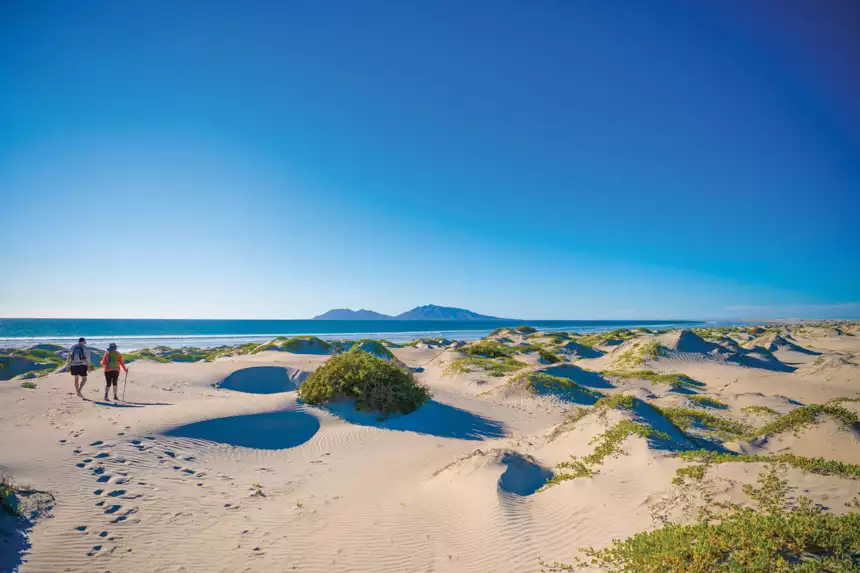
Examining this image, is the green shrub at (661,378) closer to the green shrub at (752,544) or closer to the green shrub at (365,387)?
the green shrub at (365,387)

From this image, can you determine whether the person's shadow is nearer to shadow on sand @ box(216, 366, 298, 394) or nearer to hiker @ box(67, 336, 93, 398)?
hiker @ box(67, 336, 93, 398)

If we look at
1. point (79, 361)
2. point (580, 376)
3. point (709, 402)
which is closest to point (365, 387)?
point (79, 361)

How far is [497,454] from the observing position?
8055mm

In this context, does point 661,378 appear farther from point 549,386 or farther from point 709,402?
point 549,386

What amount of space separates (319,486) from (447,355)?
20.1m

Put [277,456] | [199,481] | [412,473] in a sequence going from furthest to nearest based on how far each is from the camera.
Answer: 1. [277,456]
2. [412,473]
3. [199,481]

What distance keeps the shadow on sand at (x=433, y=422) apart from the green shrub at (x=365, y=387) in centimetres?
31

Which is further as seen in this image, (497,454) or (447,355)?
(447,355)

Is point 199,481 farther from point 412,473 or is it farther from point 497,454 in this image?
point 497,454

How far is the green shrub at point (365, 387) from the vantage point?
1362 centimetres

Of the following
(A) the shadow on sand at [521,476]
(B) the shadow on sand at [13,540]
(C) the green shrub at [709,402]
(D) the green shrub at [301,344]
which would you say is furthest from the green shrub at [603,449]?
(D) the green shrub at [301,344]

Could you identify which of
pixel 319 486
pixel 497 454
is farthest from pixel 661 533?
pixel 319 486

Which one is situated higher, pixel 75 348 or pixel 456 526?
pixel 75 348

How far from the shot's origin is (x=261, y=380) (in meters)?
20.2
